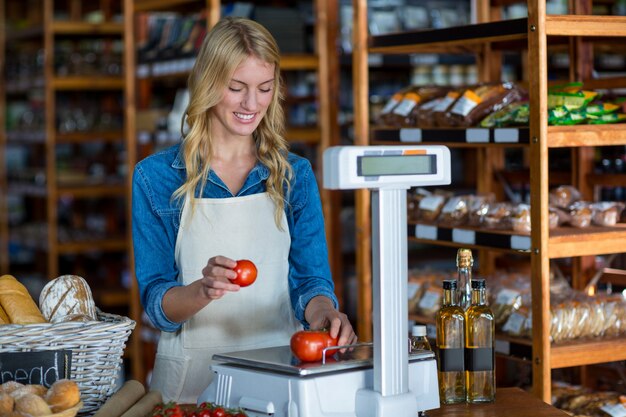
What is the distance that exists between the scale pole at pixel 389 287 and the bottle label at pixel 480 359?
430 mm

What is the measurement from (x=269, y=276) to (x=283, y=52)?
2738 mm

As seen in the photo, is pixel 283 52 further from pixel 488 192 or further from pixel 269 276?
pixel 269 276

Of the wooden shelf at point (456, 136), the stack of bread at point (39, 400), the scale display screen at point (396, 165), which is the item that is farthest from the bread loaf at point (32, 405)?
the wooden shelf at point (456, 136)

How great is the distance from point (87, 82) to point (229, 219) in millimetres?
4263

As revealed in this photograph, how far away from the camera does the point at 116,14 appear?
7555 millimetres

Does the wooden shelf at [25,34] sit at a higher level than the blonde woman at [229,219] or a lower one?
higher

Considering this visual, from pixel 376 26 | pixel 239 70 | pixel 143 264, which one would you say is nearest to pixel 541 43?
pixel 239 70

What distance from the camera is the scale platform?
204cm

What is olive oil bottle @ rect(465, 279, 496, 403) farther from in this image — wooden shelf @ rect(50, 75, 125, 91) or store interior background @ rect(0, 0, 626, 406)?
wooden shelf @ rect(50, 75, 125, 91)

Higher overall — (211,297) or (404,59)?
(404,59)

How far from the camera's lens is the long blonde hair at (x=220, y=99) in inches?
107

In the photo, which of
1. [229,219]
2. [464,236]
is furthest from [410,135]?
[229,219]

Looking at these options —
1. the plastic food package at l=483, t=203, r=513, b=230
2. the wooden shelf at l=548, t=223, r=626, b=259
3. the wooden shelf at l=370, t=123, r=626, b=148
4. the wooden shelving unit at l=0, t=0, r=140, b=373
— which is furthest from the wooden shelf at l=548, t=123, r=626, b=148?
the wooden shelving unit at l=0, t=0, r=140, b=373

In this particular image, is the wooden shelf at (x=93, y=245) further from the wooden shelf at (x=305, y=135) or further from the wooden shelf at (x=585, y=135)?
the wooden shelf at (x=585, y=135)
